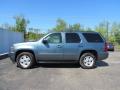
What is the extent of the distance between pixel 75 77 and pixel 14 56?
13.7 feet

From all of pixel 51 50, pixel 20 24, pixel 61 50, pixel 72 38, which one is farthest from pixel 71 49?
pixel 20 24

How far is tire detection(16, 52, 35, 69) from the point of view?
14016 millimetres

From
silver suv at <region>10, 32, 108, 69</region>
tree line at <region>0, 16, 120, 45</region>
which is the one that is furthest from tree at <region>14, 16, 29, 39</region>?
silver suv at <region>10, 32, 108, 69</region>

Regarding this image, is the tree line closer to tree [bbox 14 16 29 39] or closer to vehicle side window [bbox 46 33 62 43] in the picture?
tree [bbox 14 16 29 39]

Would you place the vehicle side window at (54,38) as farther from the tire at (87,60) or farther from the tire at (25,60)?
the tire at (87,60)

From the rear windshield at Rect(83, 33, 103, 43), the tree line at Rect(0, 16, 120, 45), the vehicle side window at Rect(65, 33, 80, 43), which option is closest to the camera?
the vehicle side window at Rect(65, 33, 80, 43)

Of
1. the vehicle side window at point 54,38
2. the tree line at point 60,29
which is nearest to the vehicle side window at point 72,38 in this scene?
the vehicle side window at point 54,38

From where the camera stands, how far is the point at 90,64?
14281 mm

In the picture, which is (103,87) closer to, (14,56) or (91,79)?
(91,79)

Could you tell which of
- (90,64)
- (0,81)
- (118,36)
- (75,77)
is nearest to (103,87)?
(75,77)

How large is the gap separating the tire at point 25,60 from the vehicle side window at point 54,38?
46.9 inches

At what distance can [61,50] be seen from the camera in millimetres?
14102

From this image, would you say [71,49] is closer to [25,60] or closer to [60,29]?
[25,60]

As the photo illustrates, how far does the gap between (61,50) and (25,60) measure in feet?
6.15
